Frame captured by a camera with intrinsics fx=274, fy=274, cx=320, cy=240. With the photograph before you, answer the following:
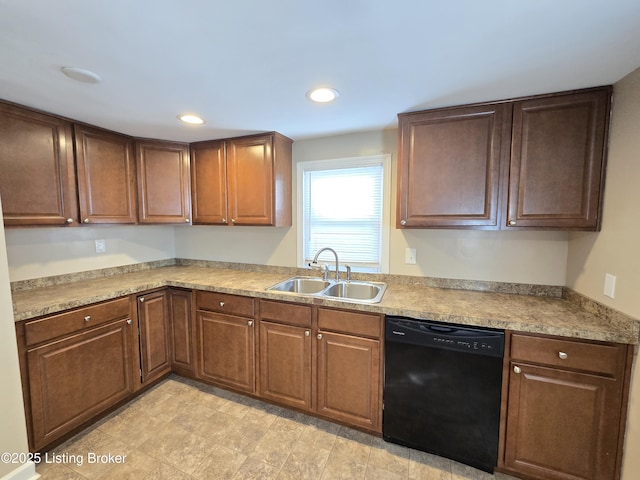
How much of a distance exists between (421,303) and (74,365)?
7.44 ft

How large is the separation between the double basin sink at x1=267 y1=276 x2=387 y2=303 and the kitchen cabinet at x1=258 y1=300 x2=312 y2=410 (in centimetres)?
22

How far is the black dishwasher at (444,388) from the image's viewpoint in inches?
59.4

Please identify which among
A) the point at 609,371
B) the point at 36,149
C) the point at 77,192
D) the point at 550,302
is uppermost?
the point at 36,149

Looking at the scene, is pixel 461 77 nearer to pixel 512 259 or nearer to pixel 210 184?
pixel 512 259

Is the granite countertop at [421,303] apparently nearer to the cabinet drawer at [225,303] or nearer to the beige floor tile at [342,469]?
the cabinet drawer at [225,303]

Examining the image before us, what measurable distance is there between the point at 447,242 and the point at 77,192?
2.80 metres

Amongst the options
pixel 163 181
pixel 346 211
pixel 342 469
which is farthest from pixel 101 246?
pixel 342 469

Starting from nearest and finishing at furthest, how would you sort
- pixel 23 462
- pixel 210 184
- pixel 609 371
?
pixel 609 371, pixel 23 462, pixel 210 184

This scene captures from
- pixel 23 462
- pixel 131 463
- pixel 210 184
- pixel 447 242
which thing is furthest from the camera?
pixel 210 184

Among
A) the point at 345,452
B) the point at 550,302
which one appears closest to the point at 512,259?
the point at 550,302

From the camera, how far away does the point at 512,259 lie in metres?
1.94

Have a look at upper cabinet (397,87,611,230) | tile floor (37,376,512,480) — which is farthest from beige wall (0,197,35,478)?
upper cabinet (397,87,611,230)

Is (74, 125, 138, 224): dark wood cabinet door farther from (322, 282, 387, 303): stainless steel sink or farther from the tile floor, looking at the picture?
(322, 282, 387, 303): stainless steel sink

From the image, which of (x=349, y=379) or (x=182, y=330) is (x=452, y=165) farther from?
(x=182, y=330)
